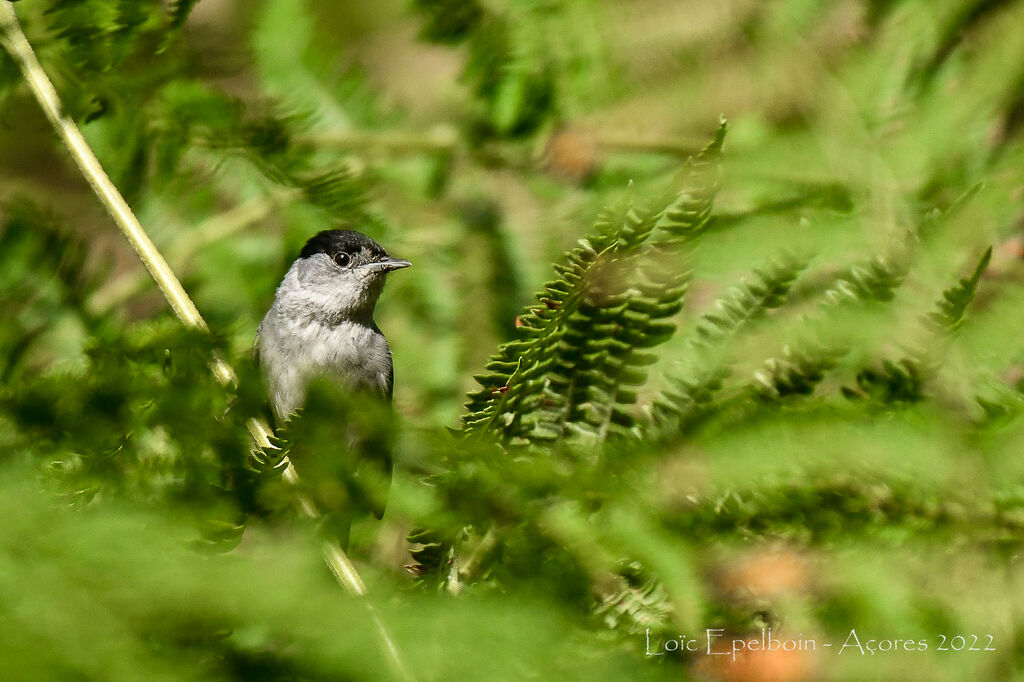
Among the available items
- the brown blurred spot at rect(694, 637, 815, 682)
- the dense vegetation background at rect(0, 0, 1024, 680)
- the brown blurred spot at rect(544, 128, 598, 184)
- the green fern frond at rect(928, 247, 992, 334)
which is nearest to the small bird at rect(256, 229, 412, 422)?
the brown blurred spot at rect(544, 128, 598, 184)

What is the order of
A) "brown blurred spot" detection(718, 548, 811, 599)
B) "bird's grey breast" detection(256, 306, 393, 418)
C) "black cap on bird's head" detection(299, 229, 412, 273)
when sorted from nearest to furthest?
"brown blurred spot" detection(718, 548, 811, 599) → "bird's grey breast" detection(256, 306, 393, 418) → "black cap on bird's head" detection(299, 229, 412, 273)

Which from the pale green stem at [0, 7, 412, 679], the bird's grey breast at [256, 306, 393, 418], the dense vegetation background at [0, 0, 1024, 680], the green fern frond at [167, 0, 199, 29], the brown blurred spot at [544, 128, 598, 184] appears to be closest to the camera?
the dense vegetation background at [0, 0, 1024, 680]

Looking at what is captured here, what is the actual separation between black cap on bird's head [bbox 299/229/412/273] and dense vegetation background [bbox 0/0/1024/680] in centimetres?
106

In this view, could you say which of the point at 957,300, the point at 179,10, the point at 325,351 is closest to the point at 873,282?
the point at 957,300

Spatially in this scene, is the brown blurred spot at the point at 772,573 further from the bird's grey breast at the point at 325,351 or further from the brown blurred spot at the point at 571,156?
the bird's grey breast at the point at 325,351

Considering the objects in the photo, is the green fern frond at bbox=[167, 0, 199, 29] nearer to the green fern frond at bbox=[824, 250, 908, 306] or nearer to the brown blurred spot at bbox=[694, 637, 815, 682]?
the green fern frond at bbox=[824, 250, 908, 306]

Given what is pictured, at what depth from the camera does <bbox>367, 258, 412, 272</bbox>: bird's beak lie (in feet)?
9.80

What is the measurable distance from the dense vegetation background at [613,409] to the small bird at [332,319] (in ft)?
3.06

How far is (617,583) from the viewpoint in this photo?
1.23 metres

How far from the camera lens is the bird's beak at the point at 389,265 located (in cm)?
299

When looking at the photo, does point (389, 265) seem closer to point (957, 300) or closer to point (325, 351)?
point (325, 351)

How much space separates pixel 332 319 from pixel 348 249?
0.31 m

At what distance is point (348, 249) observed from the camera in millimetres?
3645

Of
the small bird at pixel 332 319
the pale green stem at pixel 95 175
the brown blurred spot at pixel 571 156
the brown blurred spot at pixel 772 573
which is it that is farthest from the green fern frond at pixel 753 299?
the small bird at pixel 332 319
